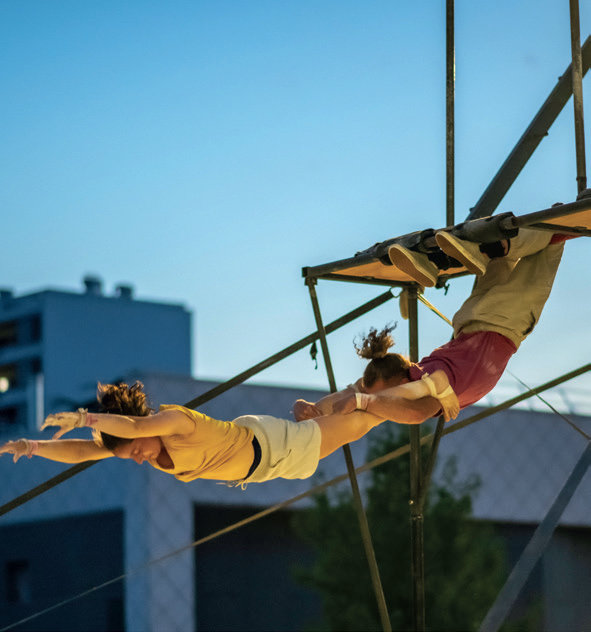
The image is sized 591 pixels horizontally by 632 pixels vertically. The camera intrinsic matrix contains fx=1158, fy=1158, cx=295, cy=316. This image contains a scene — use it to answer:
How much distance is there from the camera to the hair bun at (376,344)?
15.0 ft

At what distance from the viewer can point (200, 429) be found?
4086 mm

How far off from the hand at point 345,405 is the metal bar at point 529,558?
46.0 inches

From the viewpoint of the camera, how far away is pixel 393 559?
42.7ft

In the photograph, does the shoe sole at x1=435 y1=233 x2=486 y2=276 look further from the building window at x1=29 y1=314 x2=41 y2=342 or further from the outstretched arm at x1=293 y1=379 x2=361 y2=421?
the building window at x1=29 y1=314 x2=41 y2=342

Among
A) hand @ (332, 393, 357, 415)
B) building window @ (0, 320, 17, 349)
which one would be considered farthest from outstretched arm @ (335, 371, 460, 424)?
building window @ (0, 320, 17, 349)

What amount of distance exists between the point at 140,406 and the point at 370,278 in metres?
1.44

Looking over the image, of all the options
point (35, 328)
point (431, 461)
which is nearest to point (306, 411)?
point (431, 461)

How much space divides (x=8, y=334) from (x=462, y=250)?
37028mm

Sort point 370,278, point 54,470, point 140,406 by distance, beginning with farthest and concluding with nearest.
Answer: point 54,470 < point 370,278 < point 140,406

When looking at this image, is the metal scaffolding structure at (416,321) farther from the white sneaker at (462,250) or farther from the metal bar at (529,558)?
the white sneaker at (462,250)

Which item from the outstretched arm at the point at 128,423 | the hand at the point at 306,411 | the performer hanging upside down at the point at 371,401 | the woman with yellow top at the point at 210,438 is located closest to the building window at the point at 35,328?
the hand at the point at 306,411

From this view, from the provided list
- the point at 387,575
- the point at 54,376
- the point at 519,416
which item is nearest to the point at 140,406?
the point at 387,575

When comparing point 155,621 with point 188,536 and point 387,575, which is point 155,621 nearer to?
point 188,536

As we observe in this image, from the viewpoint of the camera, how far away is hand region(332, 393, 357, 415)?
4.41 metres
